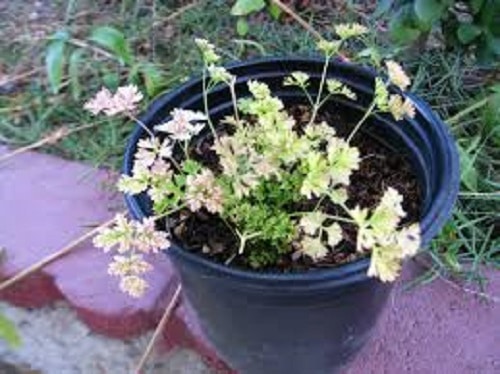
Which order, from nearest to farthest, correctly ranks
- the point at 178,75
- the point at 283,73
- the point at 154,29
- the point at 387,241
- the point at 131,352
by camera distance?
1. the point at 387,241
2. the point at 283,73
3. the point at 131,352
4. the point at 178,75
5. the point at 154,29

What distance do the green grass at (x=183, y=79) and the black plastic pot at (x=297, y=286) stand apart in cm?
30

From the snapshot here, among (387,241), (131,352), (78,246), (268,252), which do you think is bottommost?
(131,352)

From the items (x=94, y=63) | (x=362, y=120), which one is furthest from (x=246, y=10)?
(x=362, y=120)

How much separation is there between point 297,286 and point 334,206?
0.19 metres

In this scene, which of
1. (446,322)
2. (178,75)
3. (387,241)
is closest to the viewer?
(387,241)

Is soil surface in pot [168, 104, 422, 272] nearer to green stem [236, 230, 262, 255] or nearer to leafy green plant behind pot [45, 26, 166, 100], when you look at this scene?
green stem [236, 230, 262, 255]

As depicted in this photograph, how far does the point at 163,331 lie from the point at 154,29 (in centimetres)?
69

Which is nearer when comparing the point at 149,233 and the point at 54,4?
the point at 149,233

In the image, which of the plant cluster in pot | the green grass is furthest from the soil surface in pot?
the green grass

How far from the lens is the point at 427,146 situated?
0.99 metres

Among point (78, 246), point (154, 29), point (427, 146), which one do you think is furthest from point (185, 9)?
point (427, 146)

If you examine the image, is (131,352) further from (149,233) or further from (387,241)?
(387,241)

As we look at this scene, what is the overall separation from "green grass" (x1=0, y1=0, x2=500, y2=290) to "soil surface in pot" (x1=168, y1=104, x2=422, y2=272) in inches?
10.3

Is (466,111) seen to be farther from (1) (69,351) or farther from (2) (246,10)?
(1) (69,351)
